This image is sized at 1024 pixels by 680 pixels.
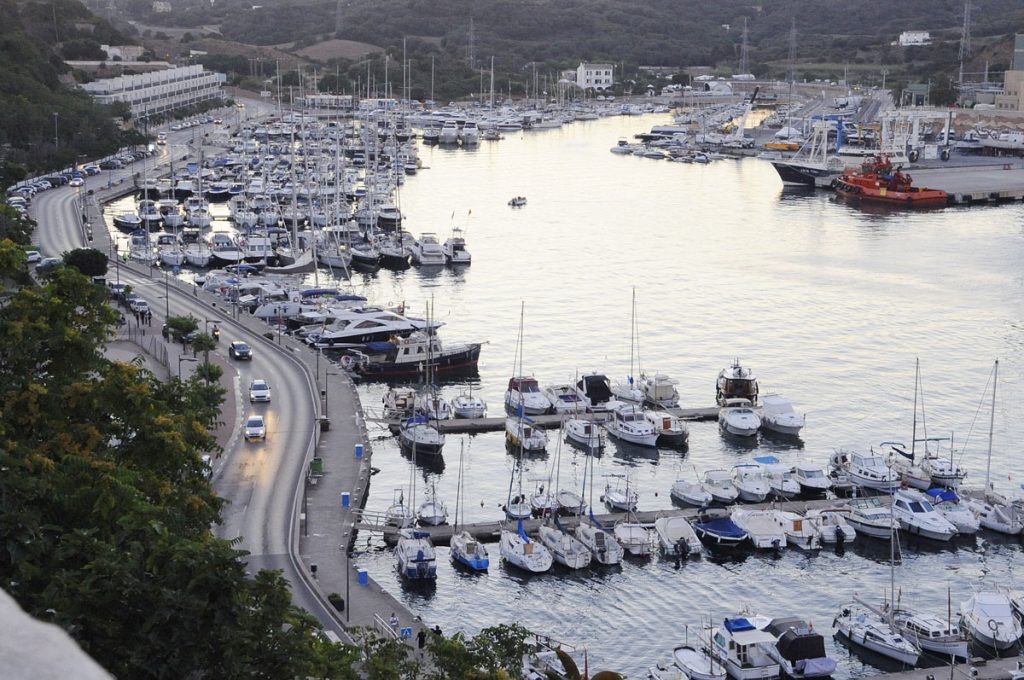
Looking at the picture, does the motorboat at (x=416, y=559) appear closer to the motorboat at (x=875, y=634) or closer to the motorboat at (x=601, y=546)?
the motorboat at (x=601, y=546)

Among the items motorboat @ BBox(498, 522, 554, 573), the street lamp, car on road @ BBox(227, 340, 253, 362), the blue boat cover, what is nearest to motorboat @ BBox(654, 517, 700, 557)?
motorboat @ BBox(498, 522, 554, 573)

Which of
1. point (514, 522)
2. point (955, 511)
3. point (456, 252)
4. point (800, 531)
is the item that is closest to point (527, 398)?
point (514, 522)

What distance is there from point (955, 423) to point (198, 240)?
30.3 metres

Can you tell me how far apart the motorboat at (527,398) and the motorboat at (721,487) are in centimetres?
566

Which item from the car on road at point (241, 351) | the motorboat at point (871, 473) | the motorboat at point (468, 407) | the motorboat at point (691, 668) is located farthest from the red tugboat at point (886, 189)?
the motorboat at point (691, 668)

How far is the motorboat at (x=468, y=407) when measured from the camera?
3106cm

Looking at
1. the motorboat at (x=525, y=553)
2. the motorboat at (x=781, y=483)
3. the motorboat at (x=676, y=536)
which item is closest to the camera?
the motorboat at (x=525, y=553)

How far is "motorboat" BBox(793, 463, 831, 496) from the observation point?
86.6 feet

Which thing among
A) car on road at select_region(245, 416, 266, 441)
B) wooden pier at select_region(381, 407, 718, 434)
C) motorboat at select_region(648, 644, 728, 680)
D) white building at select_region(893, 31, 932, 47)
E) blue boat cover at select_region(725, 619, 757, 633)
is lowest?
motorboat at select_region(648, 644, 728, 680)

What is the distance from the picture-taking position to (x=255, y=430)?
26.2m

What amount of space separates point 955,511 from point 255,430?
12.9 meters

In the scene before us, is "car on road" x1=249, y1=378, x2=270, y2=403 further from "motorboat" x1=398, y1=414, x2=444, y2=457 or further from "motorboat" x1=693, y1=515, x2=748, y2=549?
"motorboat" x1=693, y1=515, x2=748, y2=549

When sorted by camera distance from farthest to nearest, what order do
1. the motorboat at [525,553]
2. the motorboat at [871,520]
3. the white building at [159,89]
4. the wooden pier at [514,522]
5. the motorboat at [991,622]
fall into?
the white building at [159,89]
the motorboat at [871,520]
the wooden pier at [514,522]
the motorboat at [525,553]
the motorboat at [991,622]

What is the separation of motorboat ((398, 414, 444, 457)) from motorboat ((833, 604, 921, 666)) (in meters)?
10.6
